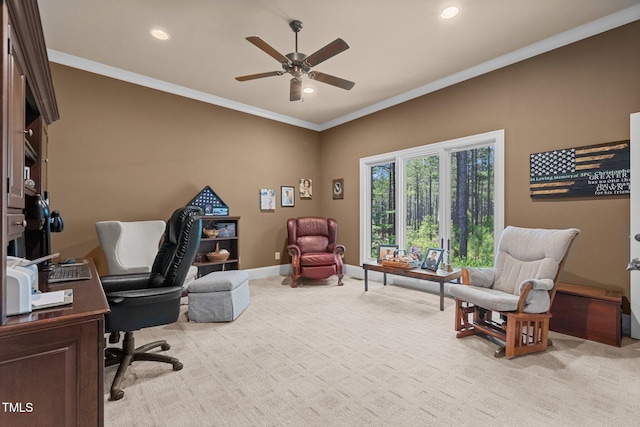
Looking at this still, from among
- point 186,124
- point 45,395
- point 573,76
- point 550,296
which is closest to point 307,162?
point 186,124

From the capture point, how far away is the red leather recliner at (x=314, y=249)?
484 centimetres

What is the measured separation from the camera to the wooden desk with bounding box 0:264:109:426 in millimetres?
1087

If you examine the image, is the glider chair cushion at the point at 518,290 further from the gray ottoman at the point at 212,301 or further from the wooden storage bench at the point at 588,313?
the gray ottoman at the point at 212,301

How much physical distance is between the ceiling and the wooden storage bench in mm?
2542

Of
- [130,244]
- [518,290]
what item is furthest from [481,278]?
[130,244]

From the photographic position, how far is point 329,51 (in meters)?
2.71

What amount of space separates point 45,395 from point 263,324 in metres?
2.17

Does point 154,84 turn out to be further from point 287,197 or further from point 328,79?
point 287,197

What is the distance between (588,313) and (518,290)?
0.62 metres

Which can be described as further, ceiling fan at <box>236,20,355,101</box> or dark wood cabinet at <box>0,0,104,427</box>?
ceiling fan at <box>236,20,355,101</box>

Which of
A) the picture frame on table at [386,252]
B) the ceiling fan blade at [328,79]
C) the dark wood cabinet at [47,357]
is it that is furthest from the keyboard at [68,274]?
the picture frame on table at [386,252]

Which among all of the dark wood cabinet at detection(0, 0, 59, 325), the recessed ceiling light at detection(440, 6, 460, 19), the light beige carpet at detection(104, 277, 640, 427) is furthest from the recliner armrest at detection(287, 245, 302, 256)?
the recessed ceiling light at detection(440, 6, 460, 19)

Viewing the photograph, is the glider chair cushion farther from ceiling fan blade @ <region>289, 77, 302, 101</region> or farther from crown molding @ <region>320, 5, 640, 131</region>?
ceiling fan blade @ <region>289, 77, 302, 101</region>

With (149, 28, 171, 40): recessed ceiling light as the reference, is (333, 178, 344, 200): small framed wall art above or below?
below
